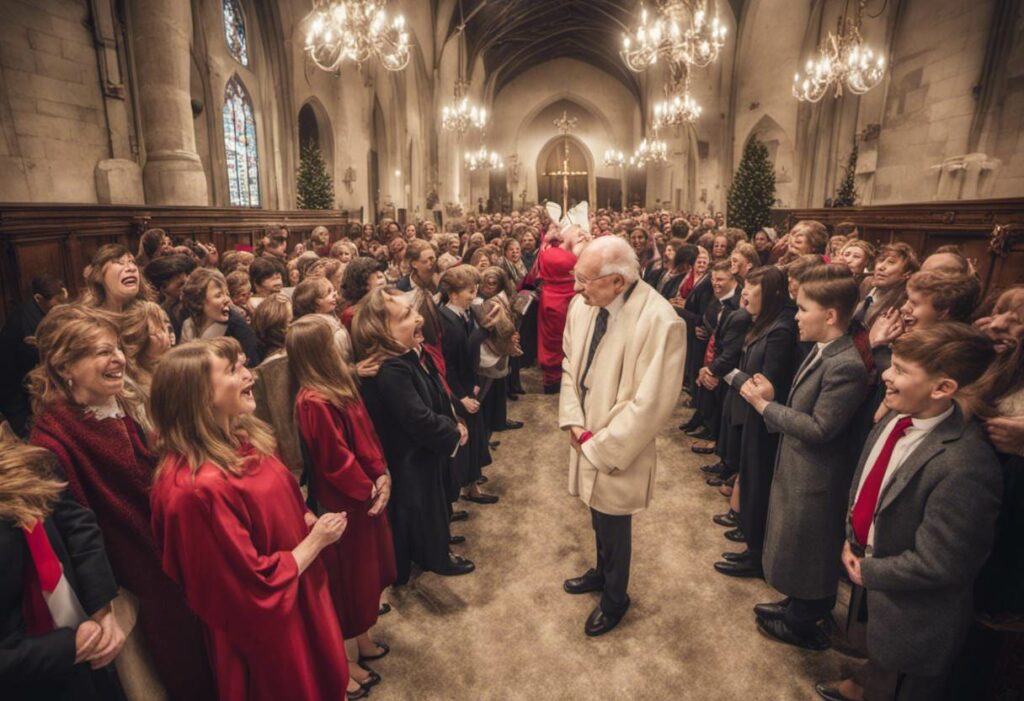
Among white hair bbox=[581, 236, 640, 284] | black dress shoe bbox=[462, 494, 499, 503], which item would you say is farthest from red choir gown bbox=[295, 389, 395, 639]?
black dress shoe bbox=[462, 494, 499, 503]

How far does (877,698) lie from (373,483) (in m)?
2.21

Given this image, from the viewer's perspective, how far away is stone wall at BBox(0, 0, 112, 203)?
696cm

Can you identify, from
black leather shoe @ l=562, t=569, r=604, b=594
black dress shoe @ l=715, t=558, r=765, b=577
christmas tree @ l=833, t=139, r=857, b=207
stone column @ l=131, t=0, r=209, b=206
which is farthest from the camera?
christmas tree @ l=833, t=139, r=857, b=207

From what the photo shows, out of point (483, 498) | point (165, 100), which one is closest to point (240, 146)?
point (165, 100)

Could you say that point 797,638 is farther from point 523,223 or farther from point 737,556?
point 523,223

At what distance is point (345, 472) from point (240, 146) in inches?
485

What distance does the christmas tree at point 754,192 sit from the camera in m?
12.8

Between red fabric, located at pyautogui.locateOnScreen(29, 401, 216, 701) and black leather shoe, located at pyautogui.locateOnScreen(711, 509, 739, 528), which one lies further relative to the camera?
black leather shoe, located at pyautogui.locateOnScreen(711, 509, 739, 528)

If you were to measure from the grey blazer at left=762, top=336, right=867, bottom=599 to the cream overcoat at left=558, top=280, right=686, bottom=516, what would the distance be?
565mm

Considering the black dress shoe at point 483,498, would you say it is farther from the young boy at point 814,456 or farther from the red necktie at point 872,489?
the red necktie at point 872,489

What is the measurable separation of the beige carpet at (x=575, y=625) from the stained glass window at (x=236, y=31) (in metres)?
12.3

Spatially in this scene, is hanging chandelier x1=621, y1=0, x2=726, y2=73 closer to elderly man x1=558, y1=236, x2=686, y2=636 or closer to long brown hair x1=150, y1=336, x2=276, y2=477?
elderly man x1=558, y1=236, x2=686, y2=636

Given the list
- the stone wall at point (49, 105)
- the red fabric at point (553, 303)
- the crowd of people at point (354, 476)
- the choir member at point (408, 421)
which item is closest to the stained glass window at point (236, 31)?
the stone wall at point (49, 105)

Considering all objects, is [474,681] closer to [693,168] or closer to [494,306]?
[494,306]
